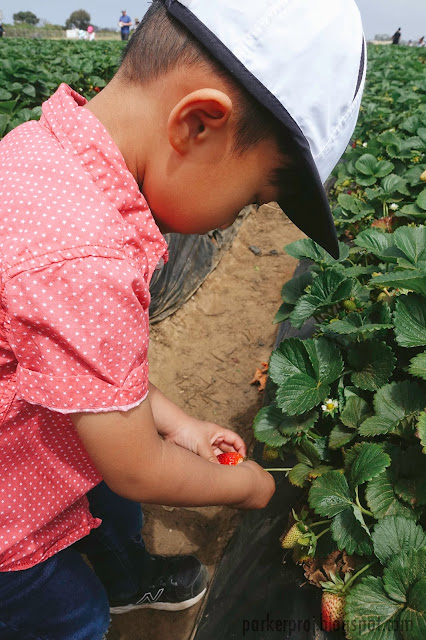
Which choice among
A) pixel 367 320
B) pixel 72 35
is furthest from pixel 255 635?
pixel 72 35

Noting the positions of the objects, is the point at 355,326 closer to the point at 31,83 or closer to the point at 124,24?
the point at 31,83

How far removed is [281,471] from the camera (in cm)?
163

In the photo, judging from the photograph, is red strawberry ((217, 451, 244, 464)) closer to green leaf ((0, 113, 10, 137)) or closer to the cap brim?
the cap brim

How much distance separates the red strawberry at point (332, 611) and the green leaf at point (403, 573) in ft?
0.44

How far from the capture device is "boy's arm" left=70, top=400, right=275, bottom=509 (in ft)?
2.53

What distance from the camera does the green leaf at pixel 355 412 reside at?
1.34 m

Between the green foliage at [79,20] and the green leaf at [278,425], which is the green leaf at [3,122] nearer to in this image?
the green leaf at [278,425]

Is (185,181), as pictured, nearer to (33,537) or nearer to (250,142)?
(250,142)

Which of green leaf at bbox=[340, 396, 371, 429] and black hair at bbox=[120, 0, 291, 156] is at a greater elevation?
black hair at bbox=[120, 0, 291, 156]

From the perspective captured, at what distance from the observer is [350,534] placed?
115 cm

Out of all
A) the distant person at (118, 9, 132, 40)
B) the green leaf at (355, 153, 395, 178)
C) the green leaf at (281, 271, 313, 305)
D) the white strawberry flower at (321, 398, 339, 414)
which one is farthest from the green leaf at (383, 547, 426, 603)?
the distant person at (118, 9, 132, 40)

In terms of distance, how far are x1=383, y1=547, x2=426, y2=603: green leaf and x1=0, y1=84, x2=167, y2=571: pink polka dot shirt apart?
2.14ft

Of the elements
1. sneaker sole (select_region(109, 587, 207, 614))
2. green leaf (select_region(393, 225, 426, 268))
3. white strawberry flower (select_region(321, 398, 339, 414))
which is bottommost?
sneaker sole (select_region(109, 587, 207, 614))

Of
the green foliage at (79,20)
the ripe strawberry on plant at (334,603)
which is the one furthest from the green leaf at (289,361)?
the green foliage at (79,20)
